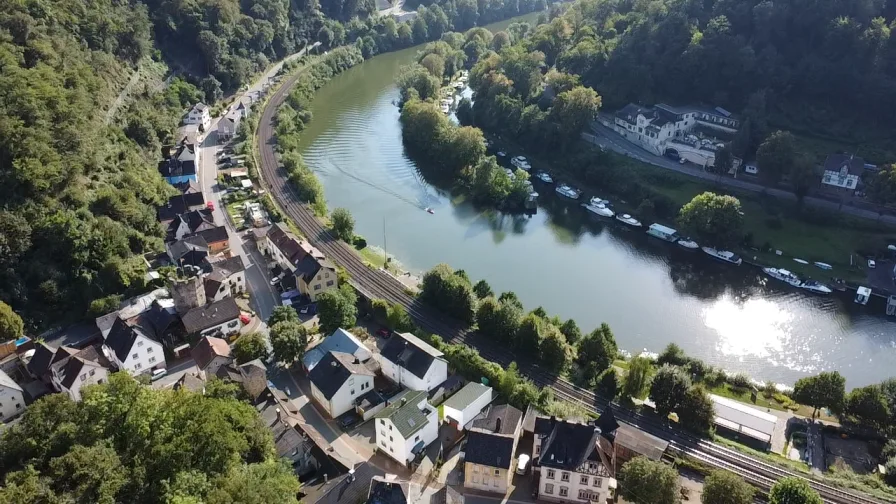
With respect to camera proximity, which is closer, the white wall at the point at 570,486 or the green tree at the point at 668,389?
the white wall at the point at 570,486

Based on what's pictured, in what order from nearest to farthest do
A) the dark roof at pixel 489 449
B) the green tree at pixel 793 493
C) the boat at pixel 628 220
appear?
the green tree at pixel 793 493
the dark roof at pixel 489 449
the boat at pixel 628 220

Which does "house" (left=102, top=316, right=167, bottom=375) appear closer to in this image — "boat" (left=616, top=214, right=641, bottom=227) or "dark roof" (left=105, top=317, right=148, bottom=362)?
"dark roof" (left=105, top=317, right=148, bottom=362)

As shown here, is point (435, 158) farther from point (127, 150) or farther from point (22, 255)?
point (22, 255)

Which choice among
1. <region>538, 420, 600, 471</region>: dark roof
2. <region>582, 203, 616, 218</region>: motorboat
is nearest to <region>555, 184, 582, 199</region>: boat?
<region>582, 203, 616, 218</region>: motorboat

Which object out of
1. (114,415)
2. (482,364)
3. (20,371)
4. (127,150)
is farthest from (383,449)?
(127,150)

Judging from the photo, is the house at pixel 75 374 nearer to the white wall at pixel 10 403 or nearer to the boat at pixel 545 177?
the white wall at pixel 10 403

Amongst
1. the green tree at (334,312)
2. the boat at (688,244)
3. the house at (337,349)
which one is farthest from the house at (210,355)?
the boat at (688,244)
